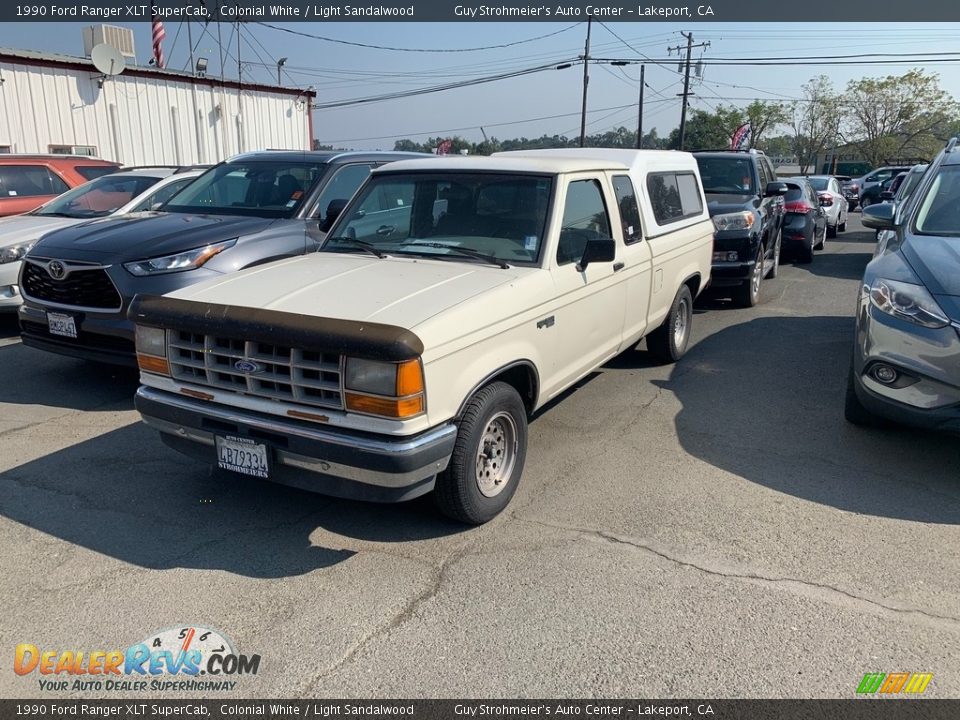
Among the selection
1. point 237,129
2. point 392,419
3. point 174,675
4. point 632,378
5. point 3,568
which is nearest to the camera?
point 174,675

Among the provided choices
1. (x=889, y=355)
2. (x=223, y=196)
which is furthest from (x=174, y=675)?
(x=223, y=196)

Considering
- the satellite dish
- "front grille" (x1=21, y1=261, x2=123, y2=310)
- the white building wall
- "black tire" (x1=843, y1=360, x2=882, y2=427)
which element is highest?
the satellite dish

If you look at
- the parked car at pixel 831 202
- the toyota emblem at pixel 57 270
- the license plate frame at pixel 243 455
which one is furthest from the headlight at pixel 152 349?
the parked car at pixel 831 202

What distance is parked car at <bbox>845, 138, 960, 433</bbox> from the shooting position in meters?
4.28

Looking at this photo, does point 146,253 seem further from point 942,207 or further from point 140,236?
point 942,207

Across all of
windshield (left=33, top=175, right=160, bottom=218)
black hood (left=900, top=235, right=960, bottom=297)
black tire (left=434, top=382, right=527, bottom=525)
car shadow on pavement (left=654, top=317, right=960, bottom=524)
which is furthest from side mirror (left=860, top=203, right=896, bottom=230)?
windshield (left=33, top=175, right=160, bottom=218)

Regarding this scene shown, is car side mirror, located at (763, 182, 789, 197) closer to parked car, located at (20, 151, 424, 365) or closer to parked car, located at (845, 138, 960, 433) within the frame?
parked car, located at (845, 138, 960, 433)

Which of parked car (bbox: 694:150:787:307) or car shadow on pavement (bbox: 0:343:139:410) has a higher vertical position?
parked car (bbox: 694:150:787:307)

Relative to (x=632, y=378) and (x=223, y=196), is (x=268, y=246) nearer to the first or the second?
(x=223, y=196)

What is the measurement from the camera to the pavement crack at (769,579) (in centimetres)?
325

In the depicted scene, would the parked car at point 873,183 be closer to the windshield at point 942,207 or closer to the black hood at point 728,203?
the black hood at point 728,203

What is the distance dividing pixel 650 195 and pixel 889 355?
7.98 ft

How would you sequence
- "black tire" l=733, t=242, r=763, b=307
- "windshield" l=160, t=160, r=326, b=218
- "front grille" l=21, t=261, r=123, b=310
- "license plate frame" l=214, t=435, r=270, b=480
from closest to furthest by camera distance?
"license plate frame" l=214, t=435, r=270, b=480
"front grille" l=21, t=261, r=123, b=310
"windshield" l=160, t=160, r=326, b=218
"black tire" l=733, t=242, r=763, b=307

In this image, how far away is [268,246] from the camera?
20.7ft
